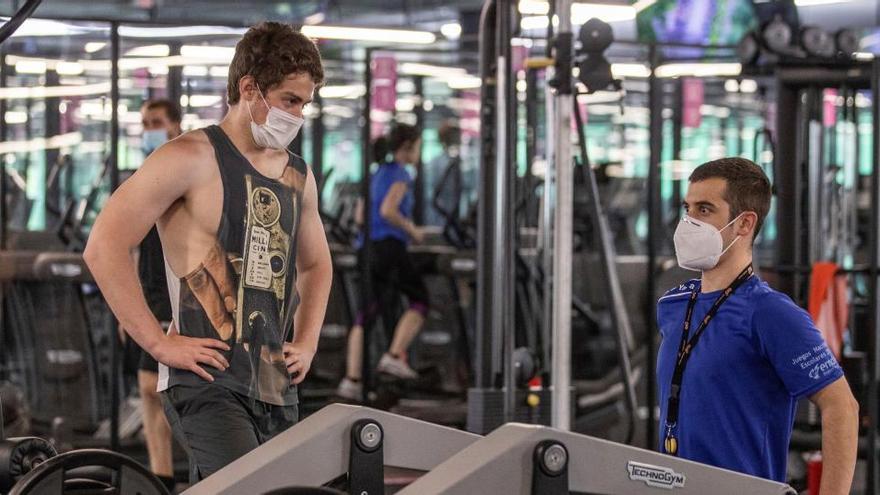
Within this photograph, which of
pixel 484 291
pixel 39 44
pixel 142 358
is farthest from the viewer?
pixel 39 44

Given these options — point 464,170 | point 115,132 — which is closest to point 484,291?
point 115,132

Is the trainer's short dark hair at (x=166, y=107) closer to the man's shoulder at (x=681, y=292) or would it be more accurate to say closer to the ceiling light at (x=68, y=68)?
the ceiling light at (x=68, y=68)

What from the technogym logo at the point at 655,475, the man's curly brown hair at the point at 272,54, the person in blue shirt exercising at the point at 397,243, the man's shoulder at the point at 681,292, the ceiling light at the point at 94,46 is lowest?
the person in blue shirt exercising at the point at 397,243

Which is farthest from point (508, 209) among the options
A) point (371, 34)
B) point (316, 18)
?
point (316, 18)

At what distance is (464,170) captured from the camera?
39.9ft

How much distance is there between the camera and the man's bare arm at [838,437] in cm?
271

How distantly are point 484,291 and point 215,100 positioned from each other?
8.56 ft

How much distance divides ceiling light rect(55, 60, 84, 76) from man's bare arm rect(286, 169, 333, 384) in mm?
4998

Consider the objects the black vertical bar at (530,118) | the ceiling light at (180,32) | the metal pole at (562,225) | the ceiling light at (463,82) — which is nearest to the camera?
the metal pole at (562,225)

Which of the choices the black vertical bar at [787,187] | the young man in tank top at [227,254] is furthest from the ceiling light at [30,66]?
the young man in tank top at [227,254]

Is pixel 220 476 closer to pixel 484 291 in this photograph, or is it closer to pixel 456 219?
pixel 484 291

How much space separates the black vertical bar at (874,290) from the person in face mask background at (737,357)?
3.37 m

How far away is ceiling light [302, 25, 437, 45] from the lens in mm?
10789

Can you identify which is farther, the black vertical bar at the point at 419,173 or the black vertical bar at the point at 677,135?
the black vertical bar at the point at 419,173
